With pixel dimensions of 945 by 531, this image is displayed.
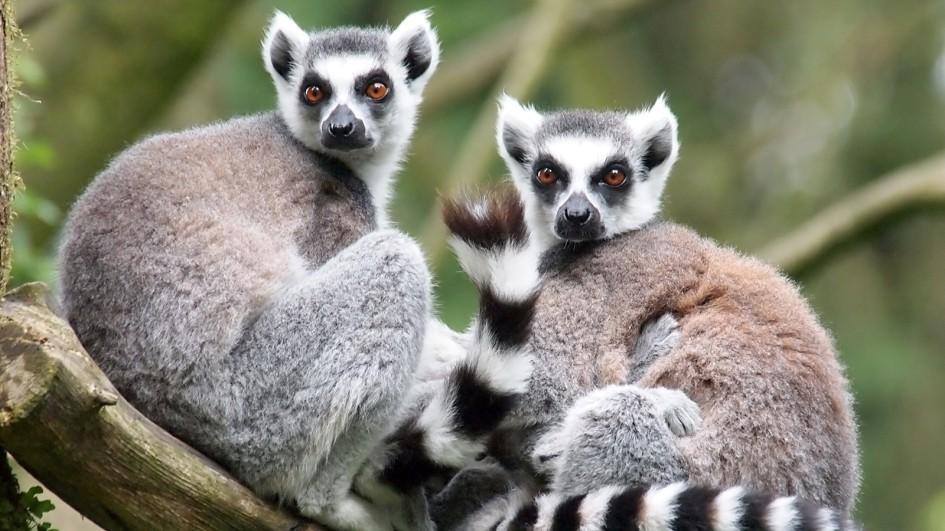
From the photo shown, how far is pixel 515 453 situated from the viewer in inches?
195

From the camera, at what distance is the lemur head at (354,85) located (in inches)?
223

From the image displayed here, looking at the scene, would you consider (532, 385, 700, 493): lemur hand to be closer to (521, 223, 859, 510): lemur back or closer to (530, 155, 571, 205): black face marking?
(521, 223, 859, 510): lemur back

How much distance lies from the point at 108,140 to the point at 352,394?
163 inches

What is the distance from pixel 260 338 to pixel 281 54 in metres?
2.08

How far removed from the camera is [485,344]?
177 inches

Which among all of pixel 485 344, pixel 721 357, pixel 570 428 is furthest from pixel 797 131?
pixel 485 344

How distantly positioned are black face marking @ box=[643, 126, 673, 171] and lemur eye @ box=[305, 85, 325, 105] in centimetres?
161

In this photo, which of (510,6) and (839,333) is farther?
(510,6)

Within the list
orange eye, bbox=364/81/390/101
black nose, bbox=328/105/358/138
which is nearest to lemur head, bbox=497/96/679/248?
orange eye, bbox=364/81/390/101

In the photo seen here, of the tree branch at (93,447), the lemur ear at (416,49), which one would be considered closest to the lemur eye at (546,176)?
the lemur ear at (416,49)

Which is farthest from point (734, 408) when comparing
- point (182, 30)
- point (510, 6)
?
point (510, 6)

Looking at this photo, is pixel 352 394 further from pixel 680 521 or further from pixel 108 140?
pixel 108 140

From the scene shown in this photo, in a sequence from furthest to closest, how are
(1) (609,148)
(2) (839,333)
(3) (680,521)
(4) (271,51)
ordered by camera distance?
(2) (839,333) < (4) (271,51) < (1) (609,148) < (3) (680,521)

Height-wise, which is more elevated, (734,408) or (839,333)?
(839,333)
